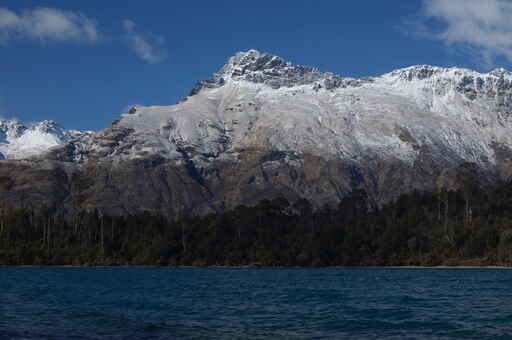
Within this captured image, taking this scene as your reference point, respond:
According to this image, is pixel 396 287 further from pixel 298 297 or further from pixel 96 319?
pixel 96 319

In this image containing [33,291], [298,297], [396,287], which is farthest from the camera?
[396,287]

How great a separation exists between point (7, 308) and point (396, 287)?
5767 cm

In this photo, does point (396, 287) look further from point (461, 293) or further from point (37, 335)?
point (37, 335)

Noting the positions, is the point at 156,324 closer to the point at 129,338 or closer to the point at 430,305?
the point at 129,338

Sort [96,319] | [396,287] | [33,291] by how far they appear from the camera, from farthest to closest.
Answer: [396,287] → [33,291] → [96,319]

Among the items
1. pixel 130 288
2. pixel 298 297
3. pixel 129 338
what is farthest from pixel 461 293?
pixel 129 338

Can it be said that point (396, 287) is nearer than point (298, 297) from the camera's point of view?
No

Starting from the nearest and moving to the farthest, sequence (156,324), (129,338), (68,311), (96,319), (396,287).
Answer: (129,338) < (156,324) < (96,319) < (68,311) < (396,287)

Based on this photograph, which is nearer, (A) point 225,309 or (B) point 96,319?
(B) point 96,319

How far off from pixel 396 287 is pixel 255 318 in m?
48.7

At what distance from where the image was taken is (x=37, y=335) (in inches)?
2287

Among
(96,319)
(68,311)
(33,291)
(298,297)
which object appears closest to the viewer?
(96,319)

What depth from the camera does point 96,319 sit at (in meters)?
70.3

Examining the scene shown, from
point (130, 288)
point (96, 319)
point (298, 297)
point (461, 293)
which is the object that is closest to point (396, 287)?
point (461, 293)
